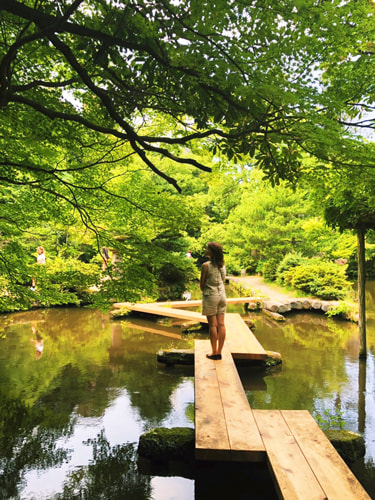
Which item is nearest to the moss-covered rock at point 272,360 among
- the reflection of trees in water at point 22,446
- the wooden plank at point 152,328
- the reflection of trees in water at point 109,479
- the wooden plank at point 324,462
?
the wooden plank at point 152,328

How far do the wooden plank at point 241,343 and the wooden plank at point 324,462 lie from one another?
2.48m

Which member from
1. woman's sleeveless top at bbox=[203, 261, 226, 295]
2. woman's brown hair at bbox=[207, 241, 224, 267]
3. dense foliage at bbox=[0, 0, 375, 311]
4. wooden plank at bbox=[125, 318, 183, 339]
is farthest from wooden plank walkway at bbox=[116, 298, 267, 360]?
dense foliage at bbox=[0, 0, 375, 311]

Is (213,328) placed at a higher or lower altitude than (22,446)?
higher

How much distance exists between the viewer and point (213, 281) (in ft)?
15.3

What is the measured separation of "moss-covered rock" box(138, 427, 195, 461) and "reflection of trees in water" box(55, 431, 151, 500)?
171 millimetres

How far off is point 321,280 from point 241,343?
7.39 meters

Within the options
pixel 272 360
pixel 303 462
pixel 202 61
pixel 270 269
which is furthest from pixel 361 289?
pixel 270 269

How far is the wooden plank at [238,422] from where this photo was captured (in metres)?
2.96

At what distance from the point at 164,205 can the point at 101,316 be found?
7.82 metres

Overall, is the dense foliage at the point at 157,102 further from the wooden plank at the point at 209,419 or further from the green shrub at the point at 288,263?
the green shrub at the point at 288,263

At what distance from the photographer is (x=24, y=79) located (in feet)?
11.3

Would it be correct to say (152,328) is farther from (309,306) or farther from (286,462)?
(286,462)

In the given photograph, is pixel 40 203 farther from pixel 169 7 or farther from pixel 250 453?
pixel 250 453

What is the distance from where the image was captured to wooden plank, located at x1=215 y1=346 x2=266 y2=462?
296 centimetres
